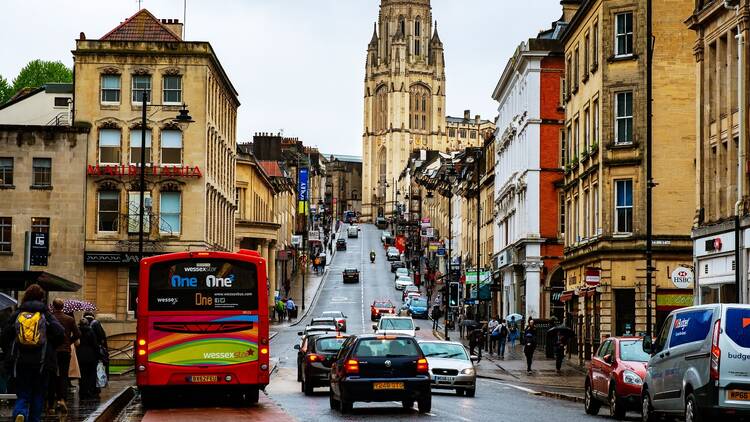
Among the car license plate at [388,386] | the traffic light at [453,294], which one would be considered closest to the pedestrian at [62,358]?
the car license plate at [388,386]

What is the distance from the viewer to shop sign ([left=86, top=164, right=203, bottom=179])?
229 feet

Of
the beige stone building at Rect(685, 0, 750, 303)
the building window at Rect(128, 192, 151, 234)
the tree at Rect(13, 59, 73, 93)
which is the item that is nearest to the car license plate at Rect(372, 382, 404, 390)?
the beige stone building at Rect(685, 0, 750, 303)

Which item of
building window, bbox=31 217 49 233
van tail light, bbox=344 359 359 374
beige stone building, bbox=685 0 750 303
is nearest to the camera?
van tail light, bbox=344 359 359 374

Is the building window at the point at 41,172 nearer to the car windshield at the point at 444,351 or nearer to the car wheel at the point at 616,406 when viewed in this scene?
the car windshield at the point at 444,351

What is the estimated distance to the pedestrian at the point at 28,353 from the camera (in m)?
18.2

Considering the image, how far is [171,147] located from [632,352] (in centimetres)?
4726

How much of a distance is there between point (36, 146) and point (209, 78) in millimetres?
9287

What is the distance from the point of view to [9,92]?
10912 cm

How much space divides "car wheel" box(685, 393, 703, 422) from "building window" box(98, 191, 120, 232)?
2076 inches

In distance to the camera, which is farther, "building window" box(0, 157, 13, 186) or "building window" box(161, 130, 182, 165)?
"building window" box(161, 130, 182, 165)

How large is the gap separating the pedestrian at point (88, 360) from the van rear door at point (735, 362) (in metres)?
13.8

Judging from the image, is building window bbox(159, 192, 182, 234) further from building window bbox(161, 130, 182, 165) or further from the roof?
the roof

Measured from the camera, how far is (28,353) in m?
18.2

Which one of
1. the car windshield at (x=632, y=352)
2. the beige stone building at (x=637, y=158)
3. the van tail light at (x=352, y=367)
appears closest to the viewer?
the van tail light at (x=352, y=367)
